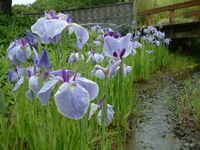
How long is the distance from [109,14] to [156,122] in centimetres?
1180

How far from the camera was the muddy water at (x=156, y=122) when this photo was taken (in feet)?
7.25

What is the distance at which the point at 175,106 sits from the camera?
3240mm

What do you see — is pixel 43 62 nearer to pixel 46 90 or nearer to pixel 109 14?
pixel 46 90

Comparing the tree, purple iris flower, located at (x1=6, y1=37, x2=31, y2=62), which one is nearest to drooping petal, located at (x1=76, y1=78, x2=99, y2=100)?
purple iris flower, located at (x1=6, y1=37, x2=31, y2=62)

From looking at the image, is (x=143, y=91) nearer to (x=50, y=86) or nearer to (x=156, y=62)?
(x=156, y=62)

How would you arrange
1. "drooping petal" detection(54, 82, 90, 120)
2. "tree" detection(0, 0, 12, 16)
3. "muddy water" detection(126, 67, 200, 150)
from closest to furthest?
"drooping petal" detection(54, 82, 90, 120) → "muddy water" detection(126, 67, 200, 150) → "tree" detection(0, 0, 12, 16)

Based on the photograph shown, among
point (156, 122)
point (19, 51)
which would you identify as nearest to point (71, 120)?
point (19, 51)

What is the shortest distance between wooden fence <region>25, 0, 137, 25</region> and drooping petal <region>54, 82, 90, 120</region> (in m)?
12.5

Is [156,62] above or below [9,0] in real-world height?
below

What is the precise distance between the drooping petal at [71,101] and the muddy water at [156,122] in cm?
145

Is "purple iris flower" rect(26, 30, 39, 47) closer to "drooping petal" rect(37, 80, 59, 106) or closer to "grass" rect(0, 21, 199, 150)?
"grass" rect(0, 21, 199, 150)

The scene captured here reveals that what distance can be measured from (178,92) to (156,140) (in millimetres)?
1888

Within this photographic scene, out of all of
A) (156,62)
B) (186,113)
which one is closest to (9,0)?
(156,62)

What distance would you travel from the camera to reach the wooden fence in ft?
42.9
